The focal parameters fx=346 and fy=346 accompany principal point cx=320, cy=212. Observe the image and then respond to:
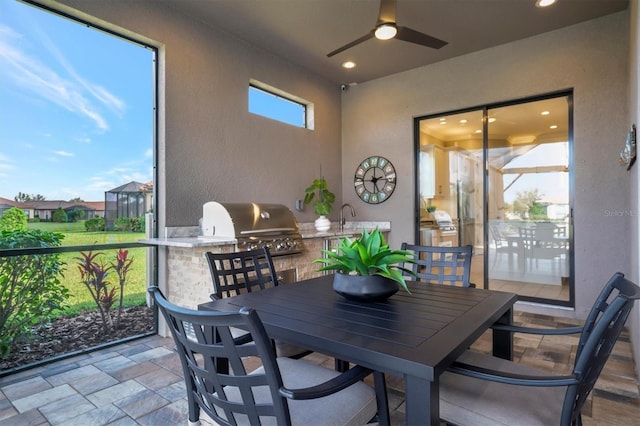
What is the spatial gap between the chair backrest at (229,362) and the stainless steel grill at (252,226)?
1.86m

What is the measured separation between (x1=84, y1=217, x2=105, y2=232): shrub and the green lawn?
3 centimetres

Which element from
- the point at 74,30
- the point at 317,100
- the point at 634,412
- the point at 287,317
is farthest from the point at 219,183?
the point at 634,412

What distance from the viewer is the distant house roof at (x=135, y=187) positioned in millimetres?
3029

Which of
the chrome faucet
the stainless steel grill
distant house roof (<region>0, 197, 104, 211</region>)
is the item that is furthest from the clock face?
distant house roof (<region>0, 197, 104, 211</region>)

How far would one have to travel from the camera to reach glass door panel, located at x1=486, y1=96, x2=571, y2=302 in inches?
147

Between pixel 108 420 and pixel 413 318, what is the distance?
1716 mm

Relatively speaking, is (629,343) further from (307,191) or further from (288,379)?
(307,191)

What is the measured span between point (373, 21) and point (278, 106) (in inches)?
60.2

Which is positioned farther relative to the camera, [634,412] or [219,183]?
[219,183]

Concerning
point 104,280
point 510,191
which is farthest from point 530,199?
point 104,280

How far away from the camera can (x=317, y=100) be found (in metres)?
4.87

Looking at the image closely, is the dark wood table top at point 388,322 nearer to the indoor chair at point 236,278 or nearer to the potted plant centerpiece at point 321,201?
the indoor chair at point 236,278

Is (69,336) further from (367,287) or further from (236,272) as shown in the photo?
(367,287)

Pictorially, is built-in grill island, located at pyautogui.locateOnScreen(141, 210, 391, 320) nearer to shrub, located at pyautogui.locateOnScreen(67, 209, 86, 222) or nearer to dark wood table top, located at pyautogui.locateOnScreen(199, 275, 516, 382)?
shrub, located at pyautogui.locateOnScreen(67, 209, 86, 222)
